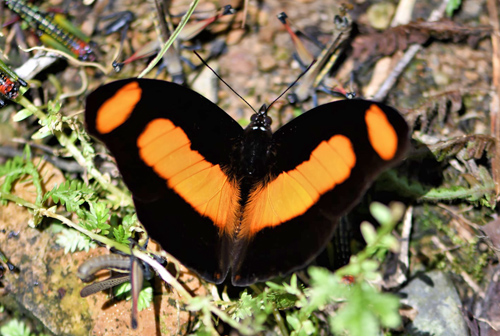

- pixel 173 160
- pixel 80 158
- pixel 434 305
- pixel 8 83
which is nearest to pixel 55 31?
pixel 8 83

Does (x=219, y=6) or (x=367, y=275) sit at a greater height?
(x=219, y=6)

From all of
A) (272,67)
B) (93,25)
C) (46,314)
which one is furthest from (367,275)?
(93,25)

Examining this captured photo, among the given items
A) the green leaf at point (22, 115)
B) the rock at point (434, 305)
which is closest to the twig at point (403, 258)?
the rock at point (434, 305)

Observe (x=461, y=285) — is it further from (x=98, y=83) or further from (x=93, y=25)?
(x=93, y=25)

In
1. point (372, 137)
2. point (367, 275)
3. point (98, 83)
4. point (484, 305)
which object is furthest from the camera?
point (98, 83)

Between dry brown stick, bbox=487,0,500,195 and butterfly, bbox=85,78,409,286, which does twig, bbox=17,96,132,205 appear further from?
dry brown stick, bbox=487,0,500,195

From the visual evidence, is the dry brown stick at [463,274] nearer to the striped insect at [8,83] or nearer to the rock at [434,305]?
the rock at [434,305]

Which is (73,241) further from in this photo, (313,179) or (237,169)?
(313,179)
